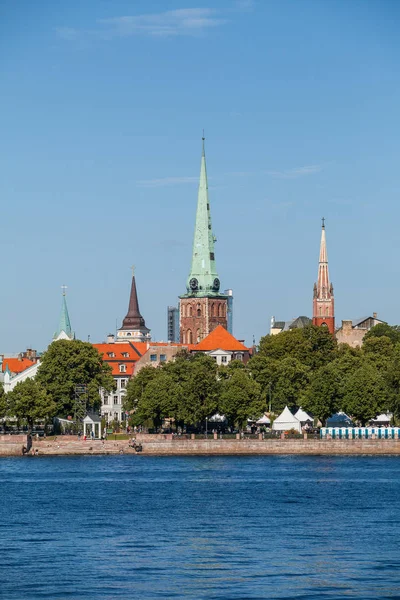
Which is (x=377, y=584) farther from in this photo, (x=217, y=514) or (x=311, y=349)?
(x=311, y=349)

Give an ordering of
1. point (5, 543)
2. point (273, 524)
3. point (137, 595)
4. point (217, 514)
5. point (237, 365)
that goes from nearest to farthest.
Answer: point (137, 595) < point (5, 543) < point (273, 524) < point (217, 514) < point (237, 365)

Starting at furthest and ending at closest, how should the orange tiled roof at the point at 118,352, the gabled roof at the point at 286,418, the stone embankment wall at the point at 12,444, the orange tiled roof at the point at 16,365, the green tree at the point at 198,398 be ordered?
1. the orange tiled roof at the point at 118,352
2. the orange tiled roof at the point at 16,365
3. the gabled roof at the point at 286,418
4. the green tree at the point at 198,398
5. the stone embankment wall at the point at 12,444

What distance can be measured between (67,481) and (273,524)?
3093 centimetres

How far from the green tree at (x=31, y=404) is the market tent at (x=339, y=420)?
27457mm

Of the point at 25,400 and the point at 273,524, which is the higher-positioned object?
the point at 25,400

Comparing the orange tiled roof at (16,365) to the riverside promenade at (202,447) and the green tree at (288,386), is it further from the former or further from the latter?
the riverside promenade at (202,447)

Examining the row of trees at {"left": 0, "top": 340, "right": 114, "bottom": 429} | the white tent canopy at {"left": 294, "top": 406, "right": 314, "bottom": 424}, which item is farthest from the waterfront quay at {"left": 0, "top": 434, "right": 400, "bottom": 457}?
the white tent canopy at {"left": 294, "top": 406, "right": 314, "bottom": 424}

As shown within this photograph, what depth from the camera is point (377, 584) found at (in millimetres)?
59094

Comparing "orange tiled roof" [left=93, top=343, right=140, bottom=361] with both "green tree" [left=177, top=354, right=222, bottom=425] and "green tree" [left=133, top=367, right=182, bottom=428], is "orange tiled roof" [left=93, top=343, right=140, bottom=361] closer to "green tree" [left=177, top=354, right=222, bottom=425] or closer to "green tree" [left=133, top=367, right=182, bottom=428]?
"green tree" [left=133, top=367, right=182, bottom=428]

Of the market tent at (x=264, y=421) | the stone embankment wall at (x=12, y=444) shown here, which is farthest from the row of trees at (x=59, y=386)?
the market tent at (x=264, y=421)

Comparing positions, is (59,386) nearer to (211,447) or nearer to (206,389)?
(206,389)

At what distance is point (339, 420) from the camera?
151 metres

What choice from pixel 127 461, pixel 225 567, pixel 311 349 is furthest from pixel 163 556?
pixel 311 349

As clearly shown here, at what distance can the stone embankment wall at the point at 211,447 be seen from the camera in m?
136
